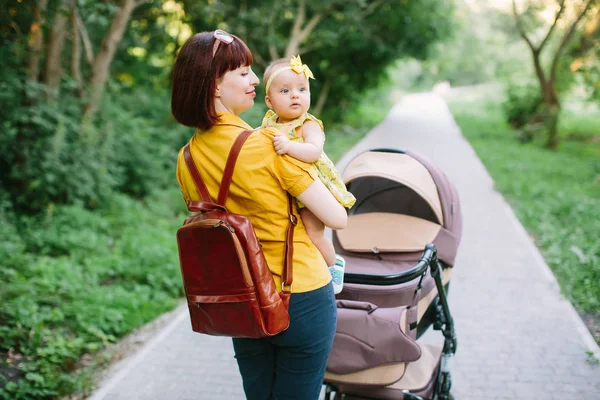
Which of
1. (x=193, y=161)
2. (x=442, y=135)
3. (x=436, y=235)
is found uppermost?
(x=193, y=161)

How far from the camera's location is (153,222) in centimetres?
797

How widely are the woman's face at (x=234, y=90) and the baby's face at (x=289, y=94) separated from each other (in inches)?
5.8

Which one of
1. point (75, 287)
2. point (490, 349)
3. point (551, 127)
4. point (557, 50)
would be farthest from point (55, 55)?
point (557, 50)

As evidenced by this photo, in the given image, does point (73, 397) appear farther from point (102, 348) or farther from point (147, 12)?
point (147, 12)

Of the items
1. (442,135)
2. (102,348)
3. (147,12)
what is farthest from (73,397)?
(442,135)

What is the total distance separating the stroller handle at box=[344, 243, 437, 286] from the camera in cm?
292

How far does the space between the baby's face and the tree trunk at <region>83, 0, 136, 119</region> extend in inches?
276

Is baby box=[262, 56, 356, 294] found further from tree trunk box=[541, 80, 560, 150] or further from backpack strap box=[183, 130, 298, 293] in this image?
tree trunk box=[541, 80, 560, 150]

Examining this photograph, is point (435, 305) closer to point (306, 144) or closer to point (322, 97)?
point (306, 144)

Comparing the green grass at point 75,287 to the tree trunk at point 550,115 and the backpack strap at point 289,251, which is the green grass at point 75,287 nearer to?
the backpack strap at point 289,251

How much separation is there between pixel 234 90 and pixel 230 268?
2.01 feet

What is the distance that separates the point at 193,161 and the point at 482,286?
4.66 meters

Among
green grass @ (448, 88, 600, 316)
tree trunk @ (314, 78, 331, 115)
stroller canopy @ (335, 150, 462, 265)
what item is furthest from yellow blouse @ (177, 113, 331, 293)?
tree trunk @ (314, 78, 331, 115)

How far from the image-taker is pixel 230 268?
1.86 meters
